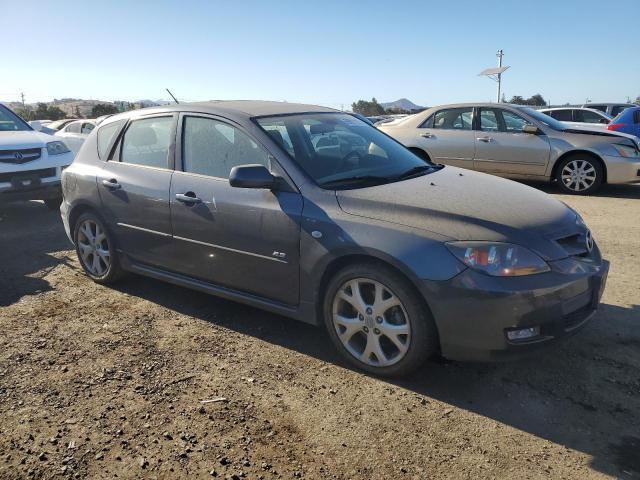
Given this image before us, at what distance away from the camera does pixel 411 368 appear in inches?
128

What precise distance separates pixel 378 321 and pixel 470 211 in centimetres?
85

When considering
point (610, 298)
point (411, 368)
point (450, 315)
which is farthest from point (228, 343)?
point (610, 298)

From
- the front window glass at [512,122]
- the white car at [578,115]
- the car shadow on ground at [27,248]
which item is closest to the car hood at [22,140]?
the car shadow on ground at [27,248]

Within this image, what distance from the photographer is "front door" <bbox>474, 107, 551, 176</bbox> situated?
9.33 meters

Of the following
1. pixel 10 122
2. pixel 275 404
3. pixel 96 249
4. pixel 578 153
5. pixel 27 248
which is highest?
pixel 10 122

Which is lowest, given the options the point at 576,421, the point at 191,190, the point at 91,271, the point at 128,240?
the point at 576,421

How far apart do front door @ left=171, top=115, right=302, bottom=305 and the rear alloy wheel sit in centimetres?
707

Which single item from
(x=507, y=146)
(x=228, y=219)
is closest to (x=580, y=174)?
(x=507, y=146)

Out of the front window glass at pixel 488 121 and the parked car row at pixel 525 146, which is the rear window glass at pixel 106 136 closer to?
the parked car row at pixel 525 146

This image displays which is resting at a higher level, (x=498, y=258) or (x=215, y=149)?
(x=215, y=149)

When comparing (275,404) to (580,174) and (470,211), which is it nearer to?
(470,211)

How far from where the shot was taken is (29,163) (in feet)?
26.1

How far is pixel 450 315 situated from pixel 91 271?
3571mm

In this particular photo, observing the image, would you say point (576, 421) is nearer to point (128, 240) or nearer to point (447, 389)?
point (447, 389)
